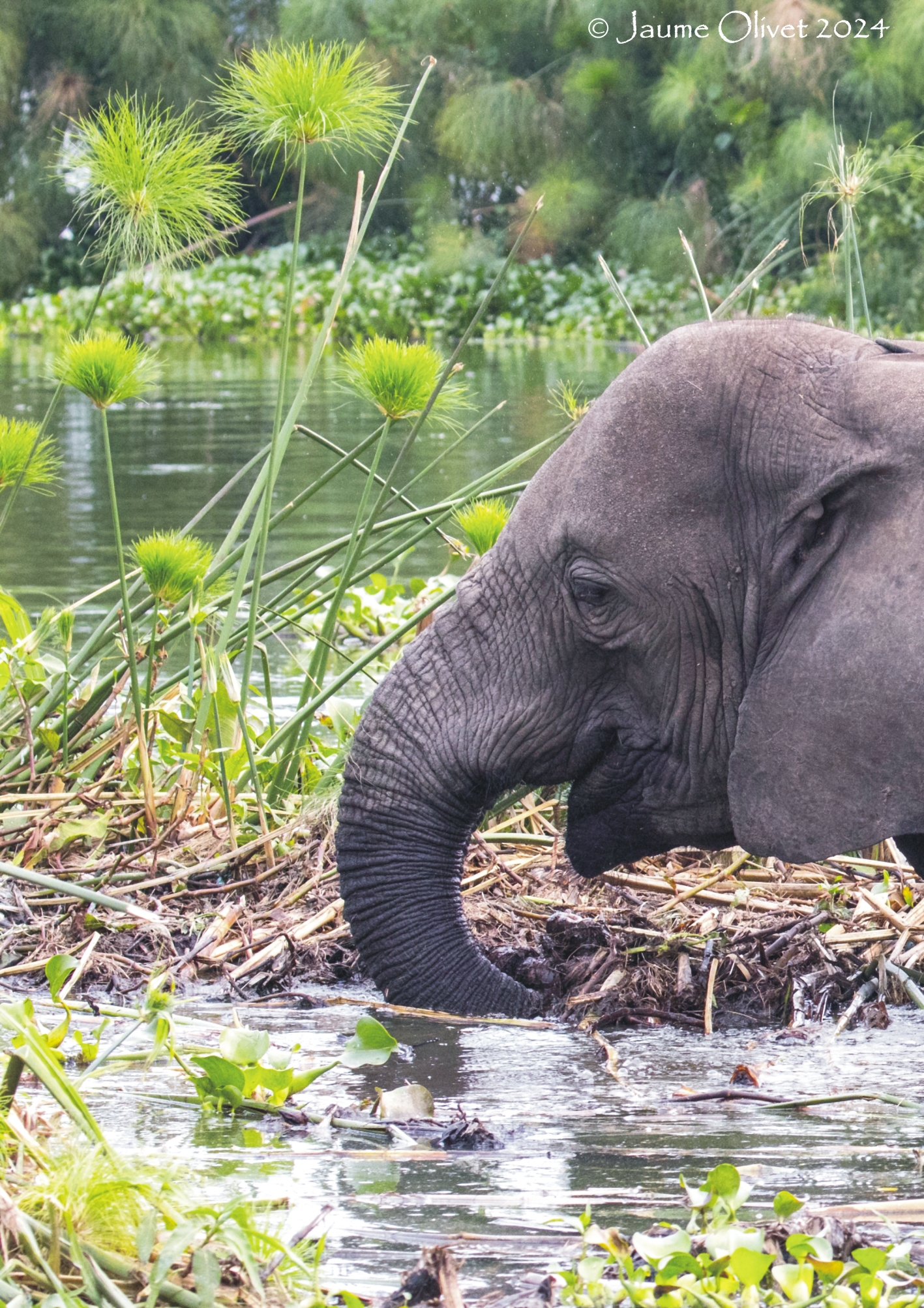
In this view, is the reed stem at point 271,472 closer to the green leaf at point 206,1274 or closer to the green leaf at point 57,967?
the green leaf at point 57,967

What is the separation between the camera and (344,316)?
103 feet

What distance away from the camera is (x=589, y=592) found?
3.45 m

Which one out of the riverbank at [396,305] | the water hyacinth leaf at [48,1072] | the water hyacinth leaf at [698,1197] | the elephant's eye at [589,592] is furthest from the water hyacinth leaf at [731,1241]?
the riverbank at [396,305]

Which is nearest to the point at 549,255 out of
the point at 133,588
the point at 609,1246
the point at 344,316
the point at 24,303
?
the point at 344,316

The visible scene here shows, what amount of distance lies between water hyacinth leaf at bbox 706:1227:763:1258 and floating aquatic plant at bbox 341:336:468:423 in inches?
100.0

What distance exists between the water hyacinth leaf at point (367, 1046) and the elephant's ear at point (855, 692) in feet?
2.40

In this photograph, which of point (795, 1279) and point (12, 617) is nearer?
point (795, 1279)

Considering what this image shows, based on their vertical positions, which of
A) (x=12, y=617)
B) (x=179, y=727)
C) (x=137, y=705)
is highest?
(x=12, y=617)

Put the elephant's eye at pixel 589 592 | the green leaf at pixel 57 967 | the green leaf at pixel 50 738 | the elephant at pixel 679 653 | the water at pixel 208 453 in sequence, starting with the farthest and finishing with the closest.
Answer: the water at pixel 208 453 < the green leaf at pixel 50 738 < the elephant's eye at pixel 589 592 < the elephant at pixel 679 653 < the green leaf at pixel 57 967

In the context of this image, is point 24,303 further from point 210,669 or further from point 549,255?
point 210,669

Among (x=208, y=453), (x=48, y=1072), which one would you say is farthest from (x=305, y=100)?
(x=208, y=453)

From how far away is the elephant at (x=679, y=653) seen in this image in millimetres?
3131

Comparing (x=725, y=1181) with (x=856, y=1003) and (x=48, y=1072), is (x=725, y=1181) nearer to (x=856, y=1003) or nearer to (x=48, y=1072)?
(x=48, y=1072)

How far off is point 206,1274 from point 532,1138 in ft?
3.09
